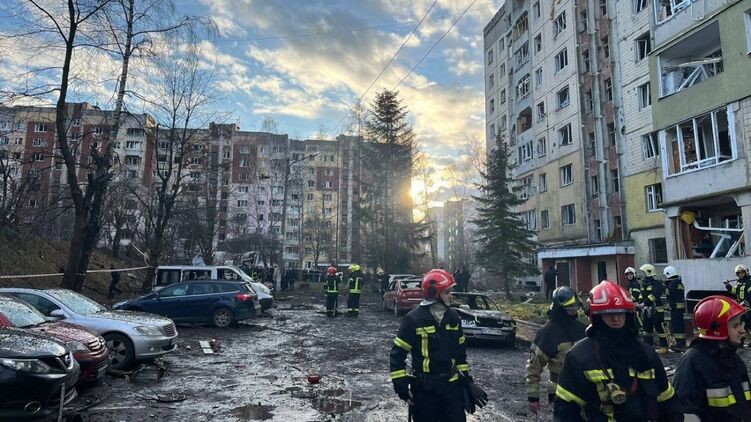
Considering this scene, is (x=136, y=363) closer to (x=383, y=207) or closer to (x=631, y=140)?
(x=631, y=140)

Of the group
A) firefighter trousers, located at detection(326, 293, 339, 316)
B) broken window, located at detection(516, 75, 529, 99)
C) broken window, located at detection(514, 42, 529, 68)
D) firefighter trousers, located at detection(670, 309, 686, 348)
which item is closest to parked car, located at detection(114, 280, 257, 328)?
A: firefighter trousers, located at detection(326, 293, 339, 316)

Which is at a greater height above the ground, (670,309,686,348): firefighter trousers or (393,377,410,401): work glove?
(393,377,410,401): work glove

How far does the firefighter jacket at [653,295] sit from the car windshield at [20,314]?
493 inches

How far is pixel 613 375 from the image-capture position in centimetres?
274

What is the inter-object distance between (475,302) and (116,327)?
9.05m

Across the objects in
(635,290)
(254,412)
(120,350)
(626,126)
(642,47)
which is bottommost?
(254,412)

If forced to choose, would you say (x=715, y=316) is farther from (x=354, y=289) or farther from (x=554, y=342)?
(x=354, y=289)

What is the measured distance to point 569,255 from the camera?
28062 millimetres

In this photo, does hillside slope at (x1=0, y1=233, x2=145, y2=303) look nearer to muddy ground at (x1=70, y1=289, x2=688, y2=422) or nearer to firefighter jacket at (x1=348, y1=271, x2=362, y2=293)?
firefighter jacket at (x1=348, y1=271, x2=362, y2=293)

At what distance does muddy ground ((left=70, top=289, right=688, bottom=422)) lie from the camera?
6461 mm

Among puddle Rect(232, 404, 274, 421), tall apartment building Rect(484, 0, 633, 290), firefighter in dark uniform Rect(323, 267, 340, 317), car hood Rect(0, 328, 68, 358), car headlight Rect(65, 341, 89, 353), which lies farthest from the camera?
tall apartment building Rect(484, 0, 633, 290)

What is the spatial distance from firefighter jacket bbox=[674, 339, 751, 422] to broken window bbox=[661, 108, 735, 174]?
15.1m

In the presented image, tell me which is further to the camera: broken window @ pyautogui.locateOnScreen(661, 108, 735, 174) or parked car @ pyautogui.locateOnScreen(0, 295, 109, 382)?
broken window @ pyautogui.locateOnScreen(661, 108, 735, 174)

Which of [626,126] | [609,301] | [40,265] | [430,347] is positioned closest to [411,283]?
[430,347]
